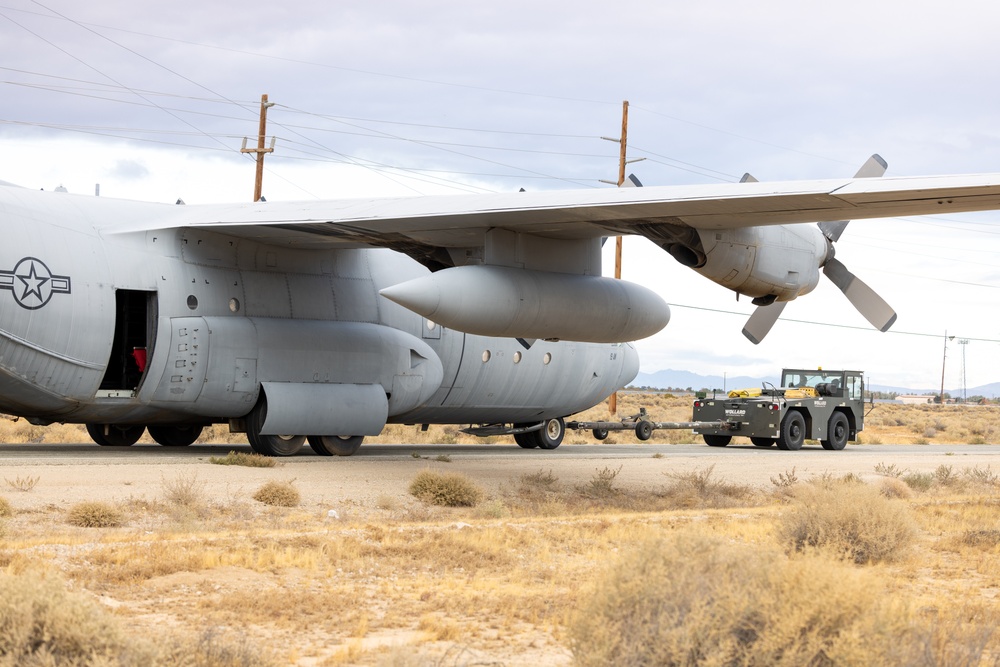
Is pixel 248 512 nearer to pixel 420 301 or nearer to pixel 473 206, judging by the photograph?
pixel 420 301

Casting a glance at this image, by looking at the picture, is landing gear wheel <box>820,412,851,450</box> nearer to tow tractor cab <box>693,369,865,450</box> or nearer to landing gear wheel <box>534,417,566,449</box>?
tow tractor cab <box>693,369,865,450</box>

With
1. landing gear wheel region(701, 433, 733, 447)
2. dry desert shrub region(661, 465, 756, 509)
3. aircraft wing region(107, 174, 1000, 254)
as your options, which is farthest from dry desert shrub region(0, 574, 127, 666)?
landing gear wheel region(701, 433, 733, 447)

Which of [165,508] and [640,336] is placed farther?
[640,336]

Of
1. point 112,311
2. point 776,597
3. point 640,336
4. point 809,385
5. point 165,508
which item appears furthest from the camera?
point 809,385

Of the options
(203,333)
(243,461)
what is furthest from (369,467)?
(203,333)

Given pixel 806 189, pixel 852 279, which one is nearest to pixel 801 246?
pixel 852 279

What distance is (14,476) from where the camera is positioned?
47.9 ft

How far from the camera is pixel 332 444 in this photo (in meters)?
20.5

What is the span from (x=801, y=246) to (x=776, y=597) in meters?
13.4

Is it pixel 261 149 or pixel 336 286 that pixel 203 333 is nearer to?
pixel 336 286

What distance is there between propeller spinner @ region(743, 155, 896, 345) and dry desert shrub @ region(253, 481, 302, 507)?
9086mm

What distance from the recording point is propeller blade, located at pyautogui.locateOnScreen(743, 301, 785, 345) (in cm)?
2098

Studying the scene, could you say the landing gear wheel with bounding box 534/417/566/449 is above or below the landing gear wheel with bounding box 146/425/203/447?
above

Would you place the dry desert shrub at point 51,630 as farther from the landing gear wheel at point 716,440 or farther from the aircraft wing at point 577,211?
the landing gear wheel at point 716,440
